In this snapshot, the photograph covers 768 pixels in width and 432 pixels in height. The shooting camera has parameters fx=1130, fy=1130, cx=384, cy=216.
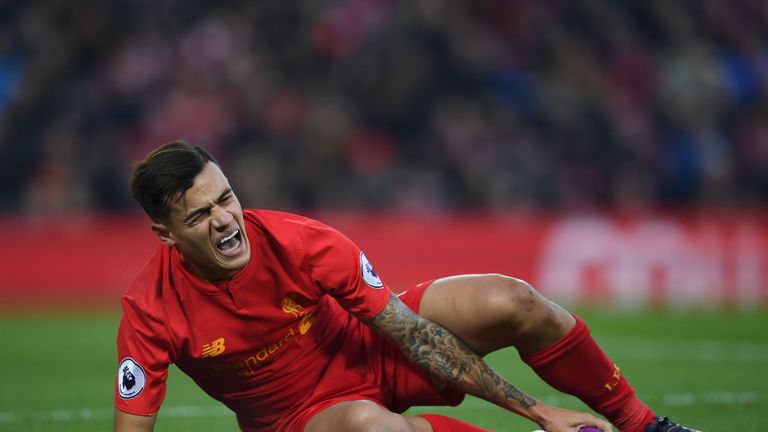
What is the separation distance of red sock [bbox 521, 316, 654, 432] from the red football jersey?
2.28ft

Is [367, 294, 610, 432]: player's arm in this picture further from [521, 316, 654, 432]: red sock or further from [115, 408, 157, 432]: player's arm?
[115, 408, 157, 432]: player's arm

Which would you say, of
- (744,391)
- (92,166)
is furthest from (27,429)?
(92,166)

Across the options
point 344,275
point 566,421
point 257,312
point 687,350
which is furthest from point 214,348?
point 687,350

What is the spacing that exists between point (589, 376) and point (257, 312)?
4.22 ft

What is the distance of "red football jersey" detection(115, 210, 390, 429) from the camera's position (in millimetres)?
4051

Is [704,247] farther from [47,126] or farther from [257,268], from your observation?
[257,268]

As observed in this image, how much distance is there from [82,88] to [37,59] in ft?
2.28

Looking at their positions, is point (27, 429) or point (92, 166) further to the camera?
point (92, 166)

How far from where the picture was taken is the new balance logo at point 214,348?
4.12 m

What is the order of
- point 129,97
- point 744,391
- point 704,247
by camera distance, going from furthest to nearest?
point 129,97 < point 704,247 < point 744,391

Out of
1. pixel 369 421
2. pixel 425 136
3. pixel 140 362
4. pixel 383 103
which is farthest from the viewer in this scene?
pixel 383 103

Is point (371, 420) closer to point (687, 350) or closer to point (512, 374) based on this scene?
point (512, 374)

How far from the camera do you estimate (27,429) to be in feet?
18.1

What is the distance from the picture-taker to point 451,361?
4199mm
